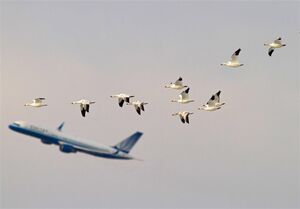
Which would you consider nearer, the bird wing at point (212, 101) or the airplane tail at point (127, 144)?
the bird wing at point (212, 101)

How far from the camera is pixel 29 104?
147 metres

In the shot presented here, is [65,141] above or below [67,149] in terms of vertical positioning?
above

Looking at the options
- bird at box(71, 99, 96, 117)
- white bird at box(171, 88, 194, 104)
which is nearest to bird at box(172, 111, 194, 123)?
white bird at box(171, 88, 194, 104)

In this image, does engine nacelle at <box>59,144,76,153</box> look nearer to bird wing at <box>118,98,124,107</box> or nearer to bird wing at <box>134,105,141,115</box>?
bird wing at <box>118,98,124,107</box>

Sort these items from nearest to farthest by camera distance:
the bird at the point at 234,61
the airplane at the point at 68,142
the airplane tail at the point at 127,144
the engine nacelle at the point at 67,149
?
the bird at the point at 234,61 < the engine nacelle at the point at 67,149 < the airplane at the point at 68,142 < the airplane tail at the point at 127,144

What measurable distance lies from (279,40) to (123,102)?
28264 mm

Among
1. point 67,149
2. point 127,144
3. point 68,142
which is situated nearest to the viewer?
point 67,149

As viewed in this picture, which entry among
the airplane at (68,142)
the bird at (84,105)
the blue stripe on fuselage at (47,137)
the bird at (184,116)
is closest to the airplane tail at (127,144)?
the airplane at (68,142)

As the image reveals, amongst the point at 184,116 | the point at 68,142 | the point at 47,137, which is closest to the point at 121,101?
the point at 184,116

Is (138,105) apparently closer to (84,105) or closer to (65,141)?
(84,105)

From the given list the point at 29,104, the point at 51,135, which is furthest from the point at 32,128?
A: the point at 29,104

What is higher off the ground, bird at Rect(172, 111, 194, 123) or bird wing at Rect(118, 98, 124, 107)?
bird wing at Rect(118, 98, 124, 107)

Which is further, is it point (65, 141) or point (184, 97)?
point (65, 141)

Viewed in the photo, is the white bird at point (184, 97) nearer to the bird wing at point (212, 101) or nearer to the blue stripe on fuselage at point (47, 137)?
the bird wing at point (212, 101)
